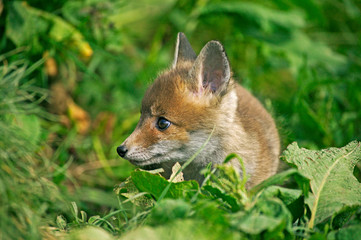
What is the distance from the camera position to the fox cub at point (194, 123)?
3.21 meters

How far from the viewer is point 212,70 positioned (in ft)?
11.1

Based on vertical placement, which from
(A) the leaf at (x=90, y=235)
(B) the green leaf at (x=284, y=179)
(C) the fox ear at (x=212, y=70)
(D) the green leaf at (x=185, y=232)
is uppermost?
(C) the fox ear at (x=212, y=70)

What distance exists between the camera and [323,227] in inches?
93.8

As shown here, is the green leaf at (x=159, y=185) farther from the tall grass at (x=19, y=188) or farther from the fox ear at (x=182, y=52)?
the fox ear at (x=182, y=52)

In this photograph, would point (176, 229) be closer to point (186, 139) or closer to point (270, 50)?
point (186, 139)

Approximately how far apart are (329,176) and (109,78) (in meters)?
3.00

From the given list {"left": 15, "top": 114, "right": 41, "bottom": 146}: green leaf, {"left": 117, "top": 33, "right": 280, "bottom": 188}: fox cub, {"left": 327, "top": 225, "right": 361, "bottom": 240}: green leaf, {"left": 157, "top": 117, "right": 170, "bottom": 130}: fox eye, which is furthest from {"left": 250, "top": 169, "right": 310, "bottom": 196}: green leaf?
{"left": 15, "top": 114, "right": 41, "bottom": 146}: green leaf

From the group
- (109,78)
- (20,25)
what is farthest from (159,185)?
(109,78)

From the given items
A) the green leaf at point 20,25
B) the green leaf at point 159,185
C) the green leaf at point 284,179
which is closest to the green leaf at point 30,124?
the green leaf at point 20,25

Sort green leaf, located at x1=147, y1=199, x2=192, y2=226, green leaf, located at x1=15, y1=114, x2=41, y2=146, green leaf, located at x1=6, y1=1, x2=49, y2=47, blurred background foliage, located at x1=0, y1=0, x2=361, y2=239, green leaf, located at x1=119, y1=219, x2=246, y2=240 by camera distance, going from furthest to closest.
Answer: green leaf, located at x1=6, y1=1, x2=49, y2=47 → blurred background foliage, located at x1=0, y1=0, x2=361, y2=239 → green leaf, located at x1=15, y1=114, x2=41, y2=146 → green leaf, located at x1=147, y1=199, x2=192, y2=226 → green leaf, located at x1=119, y1=219, x2=246, y2=240

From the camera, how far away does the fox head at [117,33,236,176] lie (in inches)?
126

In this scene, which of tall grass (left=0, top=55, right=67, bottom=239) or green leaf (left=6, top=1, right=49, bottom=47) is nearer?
tall grass (left=0, top=55, right=67, bottom=239)

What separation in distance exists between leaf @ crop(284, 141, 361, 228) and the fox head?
79cm

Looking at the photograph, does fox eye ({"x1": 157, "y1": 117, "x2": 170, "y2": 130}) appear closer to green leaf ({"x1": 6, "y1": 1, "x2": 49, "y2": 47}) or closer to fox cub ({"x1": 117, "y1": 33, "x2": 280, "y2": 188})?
fox cub ({"x1": 117, "y1": 33, "x2": 280, "y2": 188})
